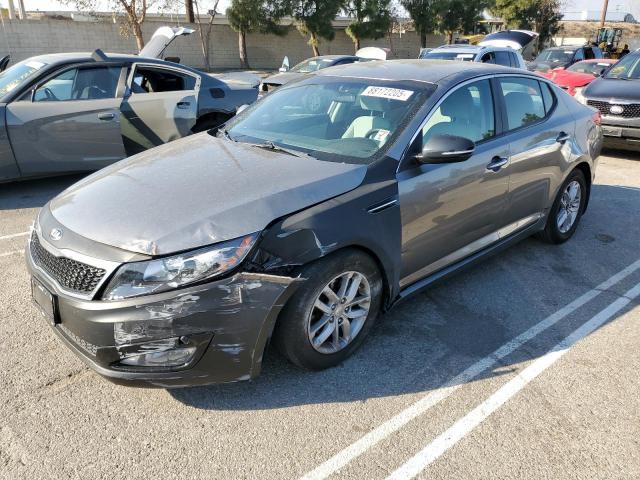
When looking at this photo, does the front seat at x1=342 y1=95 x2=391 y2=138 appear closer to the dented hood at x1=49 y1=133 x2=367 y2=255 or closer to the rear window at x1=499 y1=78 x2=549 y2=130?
the dented hood at x1=49 y1=133 x2=367 y2=255

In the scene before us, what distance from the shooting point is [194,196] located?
2729mm

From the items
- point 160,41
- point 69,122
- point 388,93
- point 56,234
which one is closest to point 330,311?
point 56,234

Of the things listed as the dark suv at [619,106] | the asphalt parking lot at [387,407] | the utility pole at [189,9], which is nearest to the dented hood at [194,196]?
the asphalt parking lot at [387,407]

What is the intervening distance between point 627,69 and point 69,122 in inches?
363

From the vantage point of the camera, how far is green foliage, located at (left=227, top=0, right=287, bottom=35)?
30219 mm

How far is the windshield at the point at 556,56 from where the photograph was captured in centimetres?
1752

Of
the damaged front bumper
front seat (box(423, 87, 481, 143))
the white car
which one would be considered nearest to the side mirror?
front seat (box(423, 87, 481, 143))

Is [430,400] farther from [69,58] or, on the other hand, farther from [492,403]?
[69,58]

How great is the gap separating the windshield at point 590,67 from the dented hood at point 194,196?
13.4 meters

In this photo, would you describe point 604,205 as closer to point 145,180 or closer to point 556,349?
point 556,349

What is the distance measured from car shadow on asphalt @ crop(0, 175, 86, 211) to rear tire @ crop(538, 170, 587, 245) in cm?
525

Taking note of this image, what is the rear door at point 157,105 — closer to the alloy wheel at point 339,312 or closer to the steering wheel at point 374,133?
the steering wheel at point 374,133

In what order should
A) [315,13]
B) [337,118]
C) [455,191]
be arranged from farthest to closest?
[315,13], [337,118], [455,191]

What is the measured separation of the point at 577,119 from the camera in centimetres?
479
